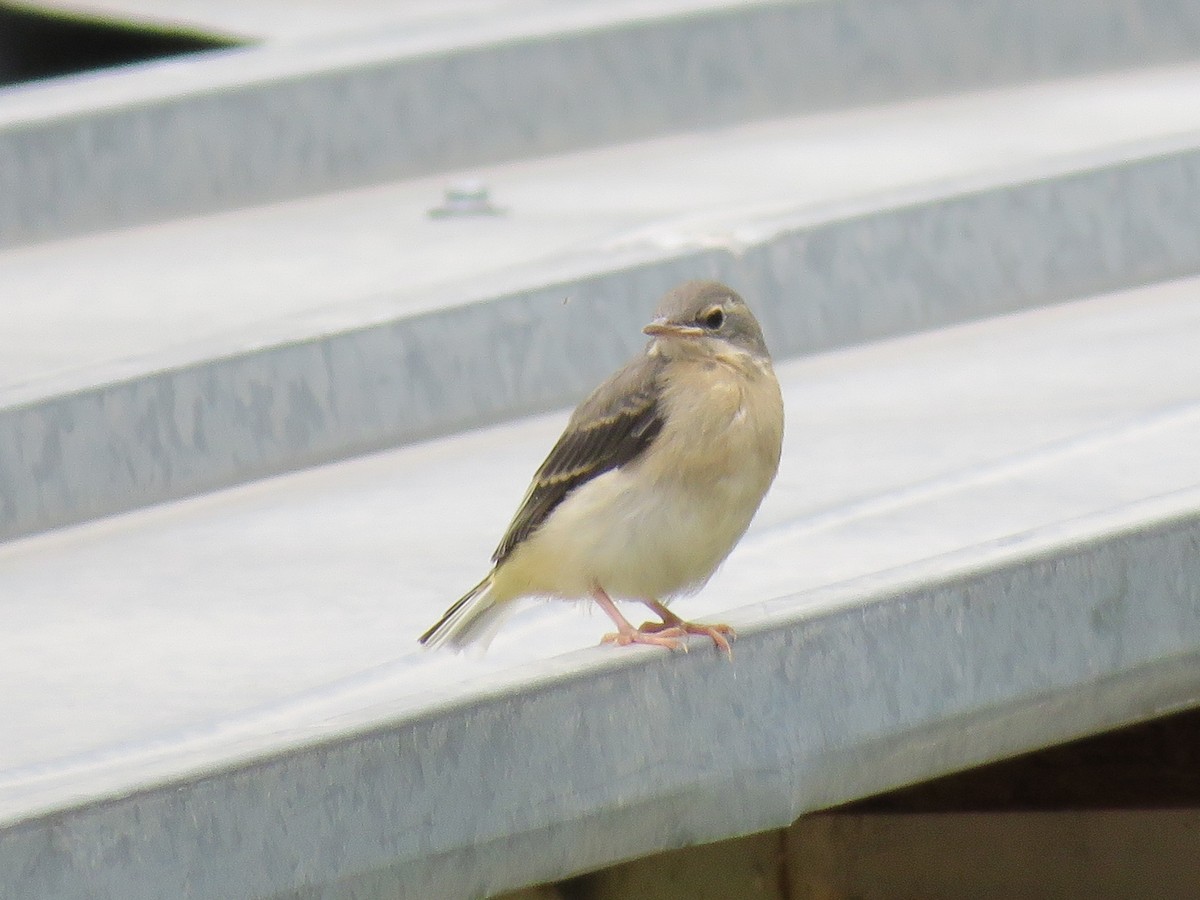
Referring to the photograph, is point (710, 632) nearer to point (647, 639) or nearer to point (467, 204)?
point (647, 639)

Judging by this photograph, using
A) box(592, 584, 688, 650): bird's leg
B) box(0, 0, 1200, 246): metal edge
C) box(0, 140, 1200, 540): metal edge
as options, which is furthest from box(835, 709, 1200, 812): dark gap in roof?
box(0, 0, 1200, 246): metal edge

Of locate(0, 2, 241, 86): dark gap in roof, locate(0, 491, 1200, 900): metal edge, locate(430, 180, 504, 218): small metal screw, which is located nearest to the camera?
locate(0, 491, 1200, 900): metal edge

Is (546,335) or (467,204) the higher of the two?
(467,204)

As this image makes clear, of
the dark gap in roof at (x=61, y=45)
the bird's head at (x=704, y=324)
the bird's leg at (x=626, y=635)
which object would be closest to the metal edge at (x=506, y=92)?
the dark gap in roof at (x=61, y=45)

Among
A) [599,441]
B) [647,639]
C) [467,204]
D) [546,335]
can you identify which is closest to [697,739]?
[647,639]

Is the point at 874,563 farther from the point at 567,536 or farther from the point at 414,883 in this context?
the point at 414,883

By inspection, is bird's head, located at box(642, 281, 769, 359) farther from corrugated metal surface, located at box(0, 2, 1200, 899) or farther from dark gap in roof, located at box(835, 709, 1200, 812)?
dark gap in roof, located at box(835, 709, 1200, 812)

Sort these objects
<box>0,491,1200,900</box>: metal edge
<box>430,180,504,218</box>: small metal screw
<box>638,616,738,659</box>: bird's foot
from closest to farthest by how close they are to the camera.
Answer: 1. <box>0,491,1200,900</box>: metal edge
2. <box>638,616,738,659</box>: bird's foot
3. <box>430,180,504,218</box>: small metal screw
